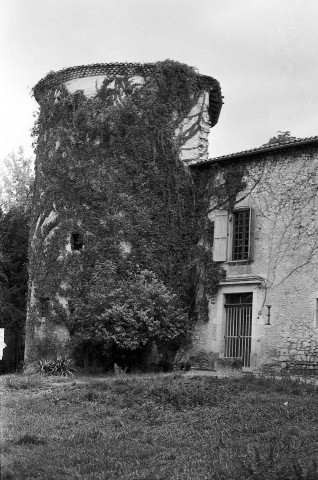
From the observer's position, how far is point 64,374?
22.7 metres

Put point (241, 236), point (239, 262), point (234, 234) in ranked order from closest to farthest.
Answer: point (239, 262)
point (241, 236)
point (234, 234)

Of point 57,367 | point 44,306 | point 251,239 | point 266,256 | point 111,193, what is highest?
point 111,193

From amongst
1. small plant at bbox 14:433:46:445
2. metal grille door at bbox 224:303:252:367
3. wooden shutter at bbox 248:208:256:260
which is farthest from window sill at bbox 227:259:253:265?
small plant at bbox 14:433:46:445

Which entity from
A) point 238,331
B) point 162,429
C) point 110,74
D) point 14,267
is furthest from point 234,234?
point 14,267

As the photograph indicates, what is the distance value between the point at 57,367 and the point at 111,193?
5.96 m

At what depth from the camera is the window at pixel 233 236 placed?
955 inches

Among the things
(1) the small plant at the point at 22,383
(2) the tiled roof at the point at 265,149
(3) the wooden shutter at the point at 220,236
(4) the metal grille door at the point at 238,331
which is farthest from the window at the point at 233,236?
(1) the small plant at the point at 22,383

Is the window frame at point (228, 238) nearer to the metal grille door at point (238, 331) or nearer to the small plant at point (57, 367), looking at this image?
the metal grille door at point (238, 331)

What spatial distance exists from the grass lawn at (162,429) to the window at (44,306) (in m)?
6.59

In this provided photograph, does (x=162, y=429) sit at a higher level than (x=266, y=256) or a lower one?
lower

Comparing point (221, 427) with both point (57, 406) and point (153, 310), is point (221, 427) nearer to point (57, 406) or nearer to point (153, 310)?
point (57, 406)

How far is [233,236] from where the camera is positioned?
2456 cm

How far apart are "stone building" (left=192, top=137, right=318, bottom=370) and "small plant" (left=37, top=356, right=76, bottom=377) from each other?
421 centimetres

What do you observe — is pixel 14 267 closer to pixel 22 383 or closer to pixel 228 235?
pixel 228 235
